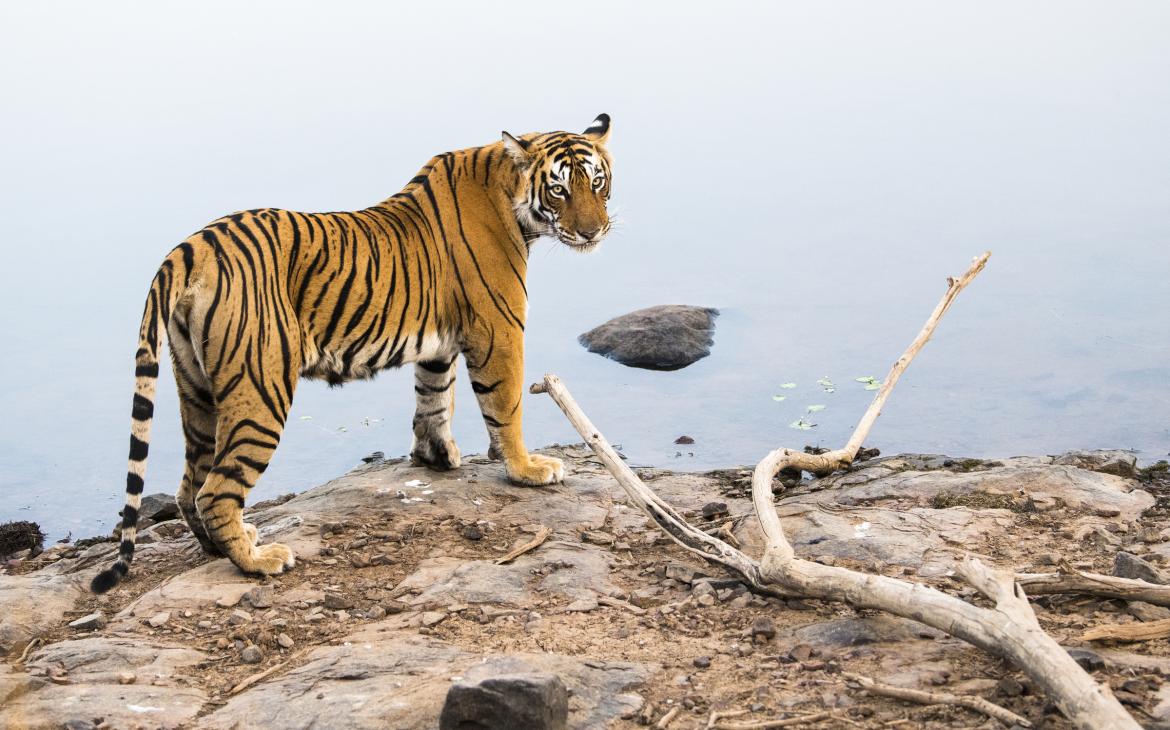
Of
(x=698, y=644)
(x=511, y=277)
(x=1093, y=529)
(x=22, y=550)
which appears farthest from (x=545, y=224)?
(x=22, y=550)

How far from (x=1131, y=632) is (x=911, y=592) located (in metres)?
0.80

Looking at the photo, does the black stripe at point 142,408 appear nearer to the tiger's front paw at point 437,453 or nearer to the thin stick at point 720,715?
the tiger's front paw at point 437,453

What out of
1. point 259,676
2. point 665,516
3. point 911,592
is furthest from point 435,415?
point 911,592

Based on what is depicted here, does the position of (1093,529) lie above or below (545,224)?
below

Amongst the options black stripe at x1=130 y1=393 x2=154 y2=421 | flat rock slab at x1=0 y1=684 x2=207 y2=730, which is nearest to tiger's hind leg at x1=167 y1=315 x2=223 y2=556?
black stripe at x1=130 y1=393 x2=154 y2=421

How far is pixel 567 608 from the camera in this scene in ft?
17.4

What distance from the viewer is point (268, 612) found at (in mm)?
5320

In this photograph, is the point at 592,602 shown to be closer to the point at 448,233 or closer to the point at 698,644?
the point at 698,644

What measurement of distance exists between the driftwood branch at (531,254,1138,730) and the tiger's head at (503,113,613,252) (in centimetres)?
85

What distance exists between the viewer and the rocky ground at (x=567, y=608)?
14.1ft

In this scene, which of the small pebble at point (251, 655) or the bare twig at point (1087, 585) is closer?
the bare twig at point (1087, 585)

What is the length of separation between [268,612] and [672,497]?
2509 mm

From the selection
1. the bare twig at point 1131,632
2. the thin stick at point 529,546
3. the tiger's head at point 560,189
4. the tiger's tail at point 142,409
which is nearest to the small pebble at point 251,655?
the tiger's tail at point 142,409

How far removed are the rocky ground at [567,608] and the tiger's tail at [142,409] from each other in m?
0.28
